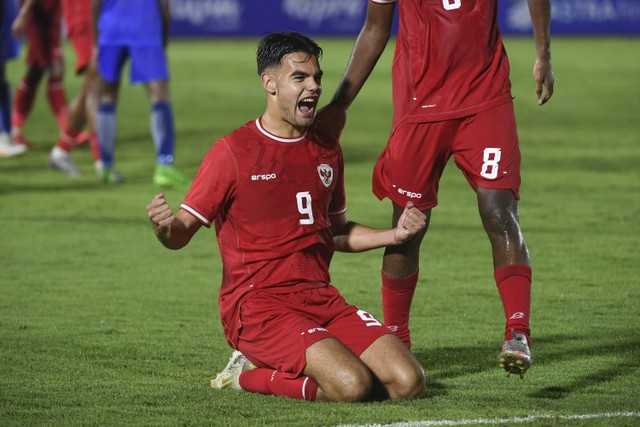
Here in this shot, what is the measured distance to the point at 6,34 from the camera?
12617mm

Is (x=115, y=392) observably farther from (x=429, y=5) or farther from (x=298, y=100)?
(x=429, y=5)

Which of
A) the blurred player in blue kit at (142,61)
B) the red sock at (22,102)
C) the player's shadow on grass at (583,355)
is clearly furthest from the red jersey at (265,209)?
the red sock at (22,102)

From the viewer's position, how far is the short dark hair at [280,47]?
435cm

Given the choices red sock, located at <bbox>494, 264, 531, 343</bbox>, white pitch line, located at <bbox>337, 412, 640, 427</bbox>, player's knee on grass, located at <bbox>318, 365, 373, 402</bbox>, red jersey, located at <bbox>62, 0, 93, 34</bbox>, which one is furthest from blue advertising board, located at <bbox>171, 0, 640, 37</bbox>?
white pitch line, located at <bbox>337, 412, 640, 427</bbox>

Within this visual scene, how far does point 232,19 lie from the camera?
33.2 metres

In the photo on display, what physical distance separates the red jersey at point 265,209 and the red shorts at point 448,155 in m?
0.35

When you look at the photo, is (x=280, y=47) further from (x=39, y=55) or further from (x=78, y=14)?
(x=39, y=55)

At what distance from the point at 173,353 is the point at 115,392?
2.37 feet

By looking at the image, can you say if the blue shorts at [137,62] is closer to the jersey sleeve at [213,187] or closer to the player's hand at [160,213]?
the jersey sleeve at [213,187]

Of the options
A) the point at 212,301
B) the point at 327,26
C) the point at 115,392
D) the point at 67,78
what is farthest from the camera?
the point at 327,26

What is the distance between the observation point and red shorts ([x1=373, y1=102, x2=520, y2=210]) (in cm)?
439

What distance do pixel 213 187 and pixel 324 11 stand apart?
29151 mm

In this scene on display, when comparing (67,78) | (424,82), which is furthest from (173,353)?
(67,78)

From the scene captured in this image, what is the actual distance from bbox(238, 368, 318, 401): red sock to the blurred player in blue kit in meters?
5.82
